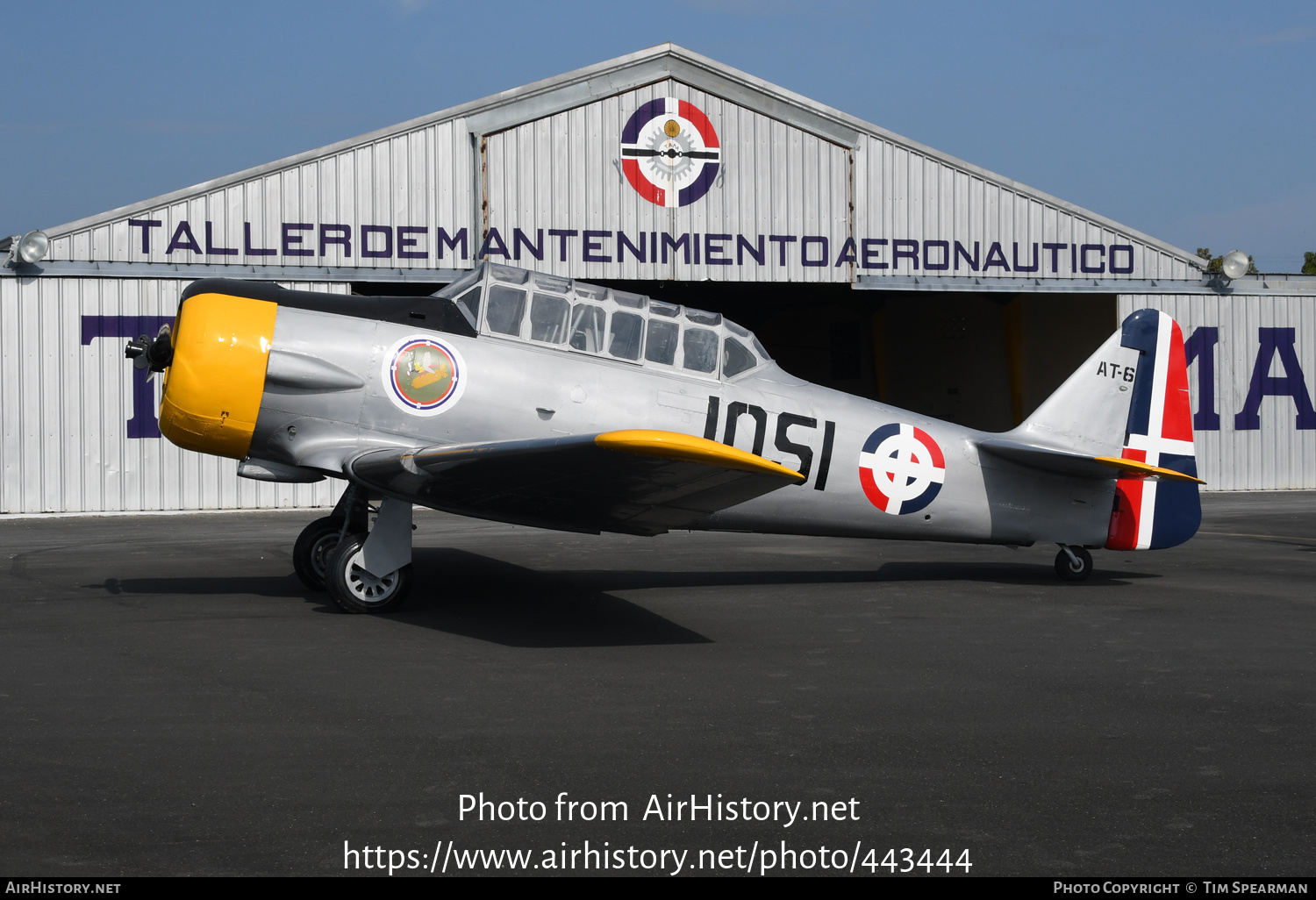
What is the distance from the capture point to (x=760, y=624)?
7.55 metres

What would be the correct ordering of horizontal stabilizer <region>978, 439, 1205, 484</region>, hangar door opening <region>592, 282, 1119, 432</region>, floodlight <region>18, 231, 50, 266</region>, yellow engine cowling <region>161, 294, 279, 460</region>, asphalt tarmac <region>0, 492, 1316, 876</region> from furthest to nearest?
hangar door opening <region>592, 282, 1119, 432</region>
floodlight <region>18, 231, 50, 266</region>
horizontal stabilizer <region>978, 439, 1205, 484</region>
yellow engine cowling <region>161, 294, 279, 460</region>
asphalt tarmac <region>0, 492, 1316, 876</region>

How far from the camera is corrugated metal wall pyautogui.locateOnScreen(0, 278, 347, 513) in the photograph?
52.3ft

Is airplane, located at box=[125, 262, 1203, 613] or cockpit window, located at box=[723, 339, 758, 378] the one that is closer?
airplane, located at box=[125, 262, 1203, 613]

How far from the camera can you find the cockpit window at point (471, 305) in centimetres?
802

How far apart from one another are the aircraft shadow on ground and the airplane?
47 cm

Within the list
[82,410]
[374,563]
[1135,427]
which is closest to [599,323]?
[374,563]

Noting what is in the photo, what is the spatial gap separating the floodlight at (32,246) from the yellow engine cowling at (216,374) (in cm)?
1007

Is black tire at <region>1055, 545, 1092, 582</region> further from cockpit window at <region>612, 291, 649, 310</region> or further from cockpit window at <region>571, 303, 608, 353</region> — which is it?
cockpit window at <region>571, 303, 608, 353</region>

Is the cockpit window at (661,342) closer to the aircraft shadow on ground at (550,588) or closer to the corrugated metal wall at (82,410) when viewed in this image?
the aircraft shadow on ground at (550,588)

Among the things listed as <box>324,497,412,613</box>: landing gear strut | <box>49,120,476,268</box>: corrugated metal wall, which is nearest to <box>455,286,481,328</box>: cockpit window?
<box>324,497,412,613</box>: landing gear strut

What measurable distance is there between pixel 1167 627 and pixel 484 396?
511cm

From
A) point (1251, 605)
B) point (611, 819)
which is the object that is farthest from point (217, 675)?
point (1251, 605)

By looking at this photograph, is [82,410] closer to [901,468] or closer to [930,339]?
[901,468]

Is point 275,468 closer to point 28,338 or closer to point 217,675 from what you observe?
point 217,675
